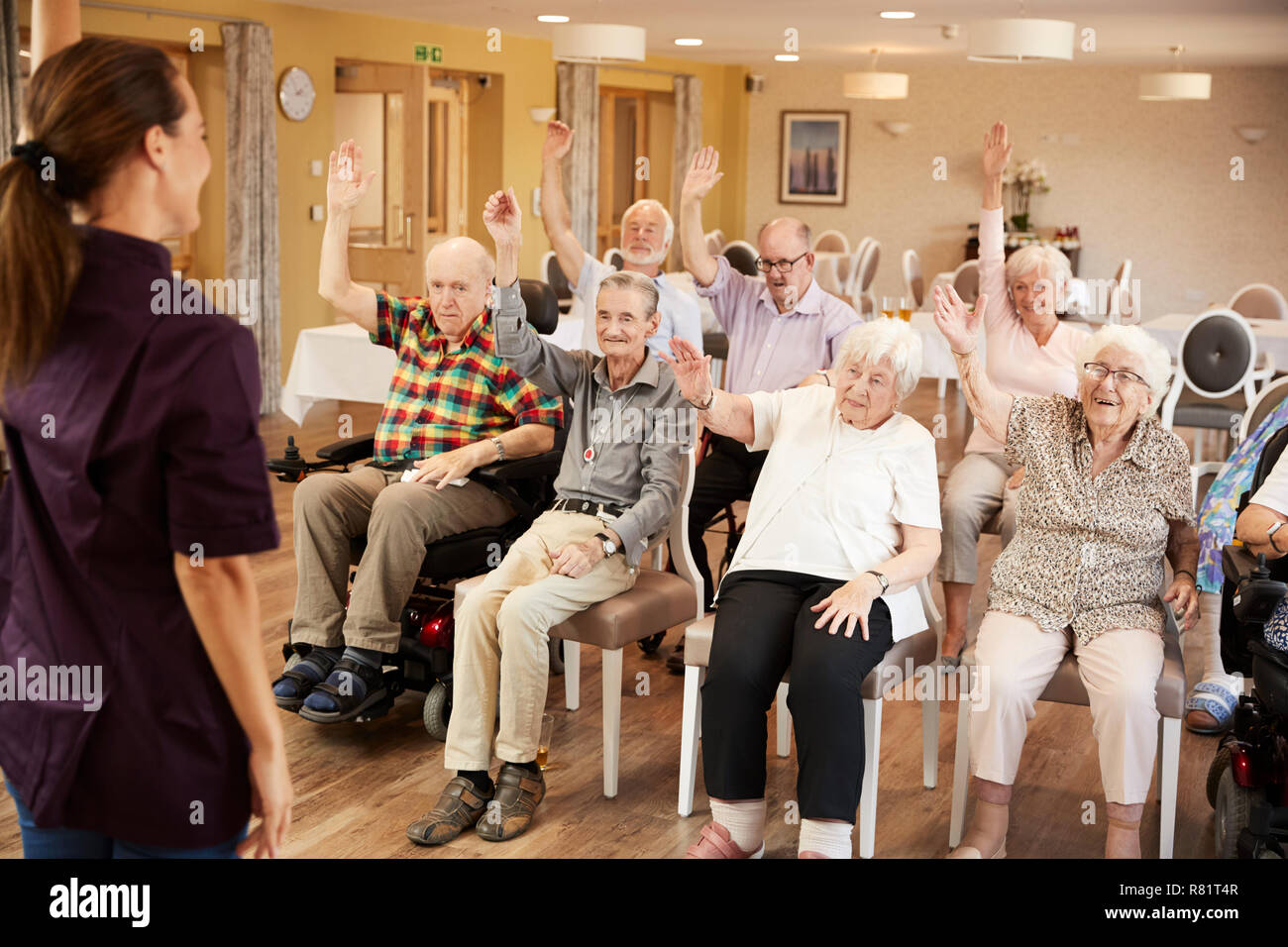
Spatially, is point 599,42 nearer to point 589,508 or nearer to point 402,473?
point 402,473

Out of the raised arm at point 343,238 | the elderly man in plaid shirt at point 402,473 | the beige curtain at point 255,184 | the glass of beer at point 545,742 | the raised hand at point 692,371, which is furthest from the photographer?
the beige curtain at point 255,184

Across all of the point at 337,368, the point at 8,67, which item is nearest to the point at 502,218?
the point at 337,368

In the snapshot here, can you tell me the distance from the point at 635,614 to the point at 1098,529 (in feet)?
3.51

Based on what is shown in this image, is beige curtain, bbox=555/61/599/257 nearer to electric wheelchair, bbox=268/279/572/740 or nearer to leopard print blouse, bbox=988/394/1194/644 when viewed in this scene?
electric wheelchair, bbox=268/279/572/740

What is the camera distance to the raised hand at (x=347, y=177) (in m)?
2.85

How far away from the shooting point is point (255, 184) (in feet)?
26.7

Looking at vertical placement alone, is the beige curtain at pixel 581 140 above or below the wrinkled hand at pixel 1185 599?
above

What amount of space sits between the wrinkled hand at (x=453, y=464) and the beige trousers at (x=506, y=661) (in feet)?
1.33

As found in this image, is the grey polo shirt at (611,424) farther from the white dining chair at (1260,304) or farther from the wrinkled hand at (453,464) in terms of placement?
the white dining chair at (1260,304)

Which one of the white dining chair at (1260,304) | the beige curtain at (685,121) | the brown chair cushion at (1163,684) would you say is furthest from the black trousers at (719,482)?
the beige curtain at (685,121)

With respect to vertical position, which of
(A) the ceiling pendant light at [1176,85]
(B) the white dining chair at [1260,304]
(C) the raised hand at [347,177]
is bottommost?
(B) the white dining chair at [1260,304]

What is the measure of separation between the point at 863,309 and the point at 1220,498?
28.3ft
